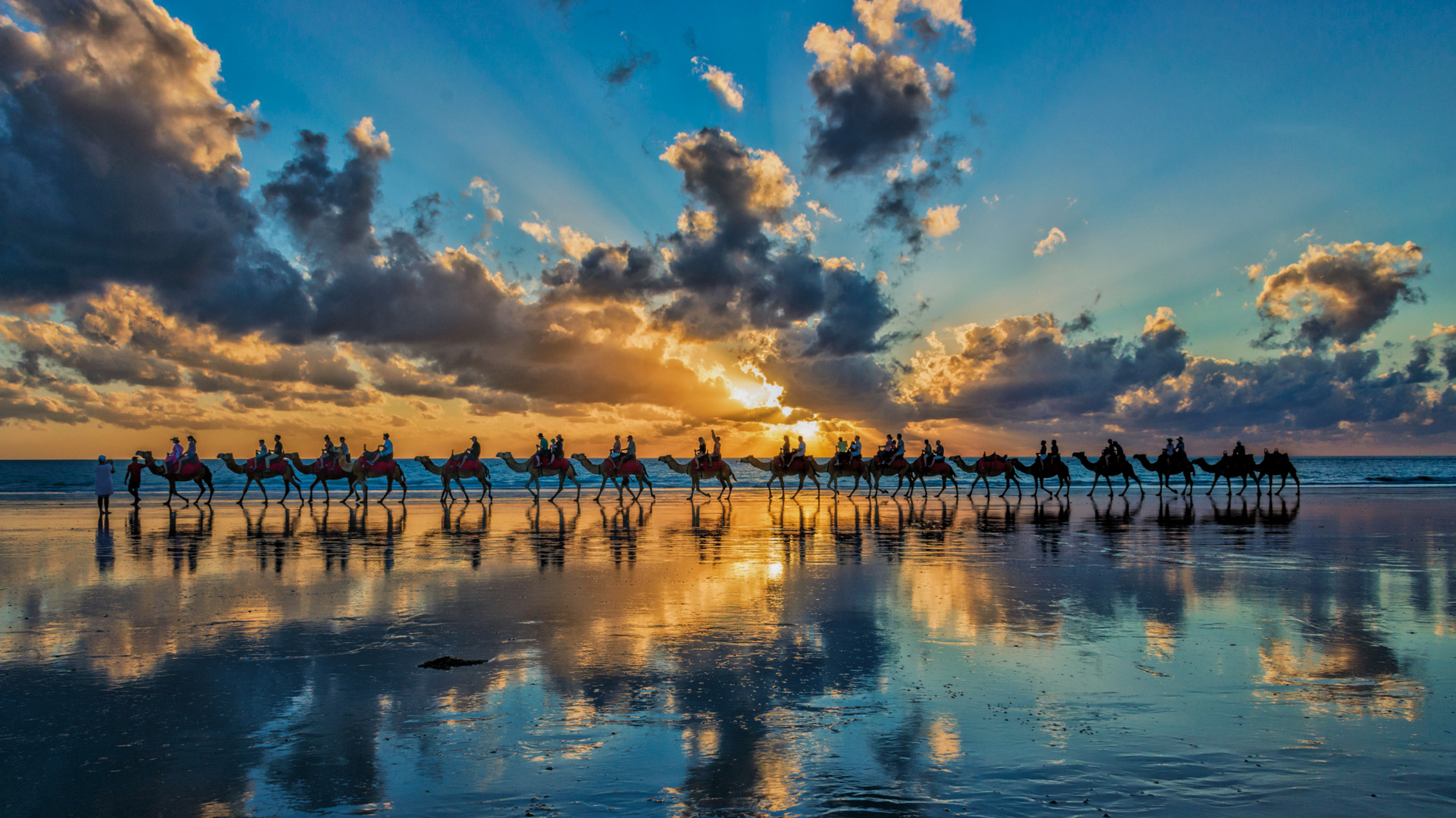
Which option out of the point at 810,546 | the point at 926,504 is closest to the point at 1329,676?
the point at 810,546

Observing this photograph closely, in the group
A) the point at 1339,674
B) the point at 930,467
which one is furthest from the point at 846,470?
the point at 1339,674

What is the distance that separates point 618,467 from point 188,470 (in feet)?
57.9

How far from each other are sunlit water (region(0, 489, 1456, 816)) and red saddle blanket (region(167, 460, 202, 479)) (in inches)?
798

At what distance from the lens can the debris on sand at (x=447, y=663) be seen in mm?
7164

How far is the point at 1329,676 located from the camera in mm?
6793

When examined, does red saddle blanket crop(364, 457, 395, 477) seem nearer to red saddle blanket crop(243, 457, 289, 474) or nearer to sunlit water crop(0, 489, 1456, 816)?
red saddle blanket crop(243, 457, 289, 474)

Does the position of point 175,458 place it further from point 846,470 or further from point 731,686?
point 731,686

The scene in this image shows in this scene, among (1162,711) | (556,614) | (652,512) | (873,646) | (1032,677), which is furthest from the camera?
(652,512)

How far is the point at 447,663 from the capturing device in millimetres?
7293

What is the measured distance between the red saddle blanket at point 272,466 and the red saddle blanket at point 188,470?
1.89 m

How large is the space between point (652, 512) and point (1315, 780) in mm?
24721

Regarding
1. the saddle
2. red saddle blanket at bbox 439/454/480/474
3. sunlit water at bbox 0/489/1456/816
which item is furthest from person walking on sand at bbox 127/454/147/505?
sunlit water at bbox 0/489/1456/816

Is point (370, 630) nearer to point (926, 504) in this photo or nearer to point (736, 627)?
point (736, 627)

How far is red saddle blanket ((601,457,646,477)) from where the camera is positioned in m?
34.3
